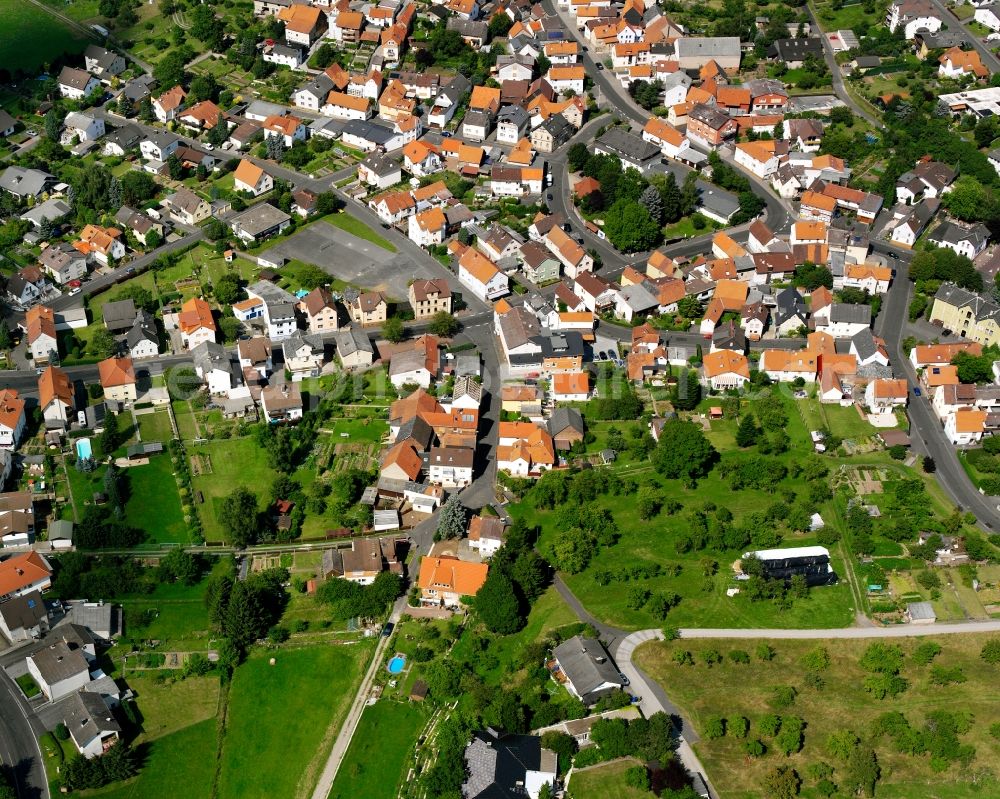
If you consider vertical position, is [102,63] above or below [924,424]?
above

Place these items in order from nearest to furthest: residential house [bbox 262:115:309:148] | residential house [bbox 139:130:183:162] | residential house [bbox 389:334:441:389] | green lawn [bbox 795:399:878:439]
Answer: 1. green lawn [bbox 795:399:878:439]
2. residential house [bbox 389:334:441:389]
3. residential house [bbox 139:130:183:162]
4. residential house [bbox 262:115:309:148]

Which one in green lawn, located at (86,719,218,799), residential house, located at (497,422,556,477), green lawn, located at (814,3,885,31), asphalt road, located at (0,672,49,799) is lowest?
green lawn, located at (86,719,218,799)

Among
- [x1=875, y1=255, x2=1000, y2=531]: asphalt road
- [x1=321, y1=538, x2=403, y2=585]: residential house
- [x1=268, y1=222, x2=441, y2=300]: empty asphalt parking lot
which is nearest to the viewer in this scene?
[x1=321, y1=538, x2=403, y2=585]: residential house

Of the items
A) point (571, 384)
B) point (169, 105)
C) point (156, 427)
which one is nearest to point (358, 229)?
point (156, 427)

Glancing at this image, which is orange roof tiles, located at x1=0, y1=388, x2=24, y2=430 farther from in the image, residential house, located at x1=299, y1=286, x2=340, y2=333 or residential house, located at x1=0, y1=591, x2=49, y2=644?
residential house, located at x1=299, y1=286, x2=340, y2=333

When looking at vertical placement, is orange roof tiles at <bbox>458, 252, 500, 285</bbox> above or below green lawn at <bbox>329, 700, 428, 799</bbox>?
above

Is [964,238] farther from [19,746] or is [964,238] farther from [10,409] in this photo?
[19,746]

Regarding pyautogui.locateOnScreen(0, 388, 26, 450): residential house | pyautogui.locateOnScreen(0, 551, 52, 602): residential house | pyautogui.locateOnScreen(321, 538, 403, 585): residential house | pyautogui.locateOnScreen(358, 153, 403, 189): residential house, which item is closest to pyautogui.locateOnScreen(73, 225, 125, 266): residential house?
pyautogui.locateOnScreen(0, 388, 26, 450): residential house
